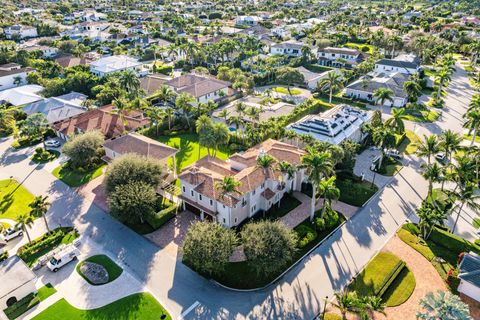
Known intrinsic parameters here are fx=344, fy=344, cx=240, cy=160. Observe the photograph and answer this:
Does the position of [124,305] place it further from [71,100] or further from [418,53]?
[418,53]

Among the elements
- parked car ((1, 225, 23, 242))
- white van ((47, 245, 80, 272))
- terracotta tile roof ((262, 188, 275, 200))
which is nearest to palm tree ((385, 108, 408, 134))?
terracotta tile roof ((262, 188, 275, 200))

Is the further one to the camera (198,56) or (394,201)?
(198,56)

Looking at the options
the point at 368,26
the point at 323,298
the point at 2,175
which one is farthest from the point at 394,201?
the point at 368,26

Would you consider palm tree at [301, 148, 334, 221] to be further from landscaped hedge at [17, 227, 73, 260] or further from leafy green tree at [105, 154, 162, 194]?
landscaped hedge at [17, 227, 73, 260]

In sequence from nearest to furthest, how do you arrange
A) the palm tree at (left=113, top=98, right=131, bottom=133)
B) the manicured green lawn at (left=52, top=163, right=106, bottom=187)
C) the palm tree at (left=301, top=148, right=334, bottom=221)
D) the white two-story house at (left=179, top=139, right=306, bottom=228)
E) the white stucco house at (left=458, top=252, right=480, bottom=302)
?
1. the white stucco house at (left=458, top=252, right=480, bottom=302)
2. the palm tree at (left=301, top=148, right=334, bottom=221)
3. the white two-story house at (left=179, top=139, right=306, bottom=228)
4. the manicured green lawn at (left=52, top=163, right=106, bottom=187)
5. the palm tree at (left=113, top=98, right=131, bottom=133)

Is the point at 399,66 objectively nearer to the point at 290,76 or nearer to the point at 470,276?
the point at 290,76

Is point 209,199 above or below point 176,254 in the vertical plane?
above

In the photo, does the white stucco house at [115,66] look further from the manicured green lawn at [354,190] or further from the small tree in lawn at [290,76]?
the manicured green lawn at [354,190]
